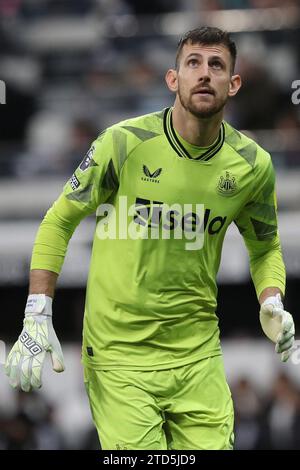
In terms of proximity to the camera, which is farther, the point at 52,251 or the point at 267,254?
the point at 267,254

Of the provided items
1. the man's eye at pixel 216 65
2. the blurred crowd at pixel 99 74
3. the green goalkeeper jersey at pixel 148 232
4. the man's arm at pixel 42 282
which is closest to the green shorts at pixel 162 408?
the green goalkeeper jersey at pixel 148 232

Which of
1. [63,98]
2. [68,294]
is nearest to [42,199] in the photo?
[68,294]

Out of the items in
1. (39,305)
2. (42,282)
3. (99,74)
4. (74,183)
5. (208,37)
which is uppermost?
(99,74)

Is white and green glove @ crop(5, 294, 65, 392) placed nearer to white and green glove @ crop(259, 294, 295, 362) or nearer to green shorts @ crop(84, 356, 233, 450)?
green shorts @ crop(84, 356, 233, 450)

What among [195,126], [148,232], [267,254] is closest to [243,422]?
[267,254]

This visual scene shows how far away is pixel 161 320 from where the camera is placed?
17.9 feet

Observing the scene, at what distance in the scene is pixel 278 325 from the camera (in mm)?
5473

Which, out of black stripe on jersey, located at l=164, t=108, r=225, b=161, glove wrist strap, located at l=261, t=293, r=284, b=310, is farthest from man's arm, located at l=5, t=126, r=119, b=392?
glove wrist strap, located at l=261, t=293, r=284, b=310

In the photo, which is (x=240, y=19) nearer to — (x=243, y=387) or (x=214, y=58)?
(x=243, y=387)

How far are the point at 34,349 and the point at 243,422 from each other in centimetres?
553

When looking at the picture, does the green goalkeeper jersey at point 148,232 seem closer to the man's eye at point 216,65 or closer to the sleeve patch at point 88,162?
the sleeve patch at point 88,162

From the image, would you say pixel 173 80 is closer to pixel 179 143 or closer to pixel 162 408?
pixel 179 143

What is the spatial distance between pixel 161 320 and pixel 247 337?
5.88 meters

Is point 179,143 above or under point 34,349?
above
